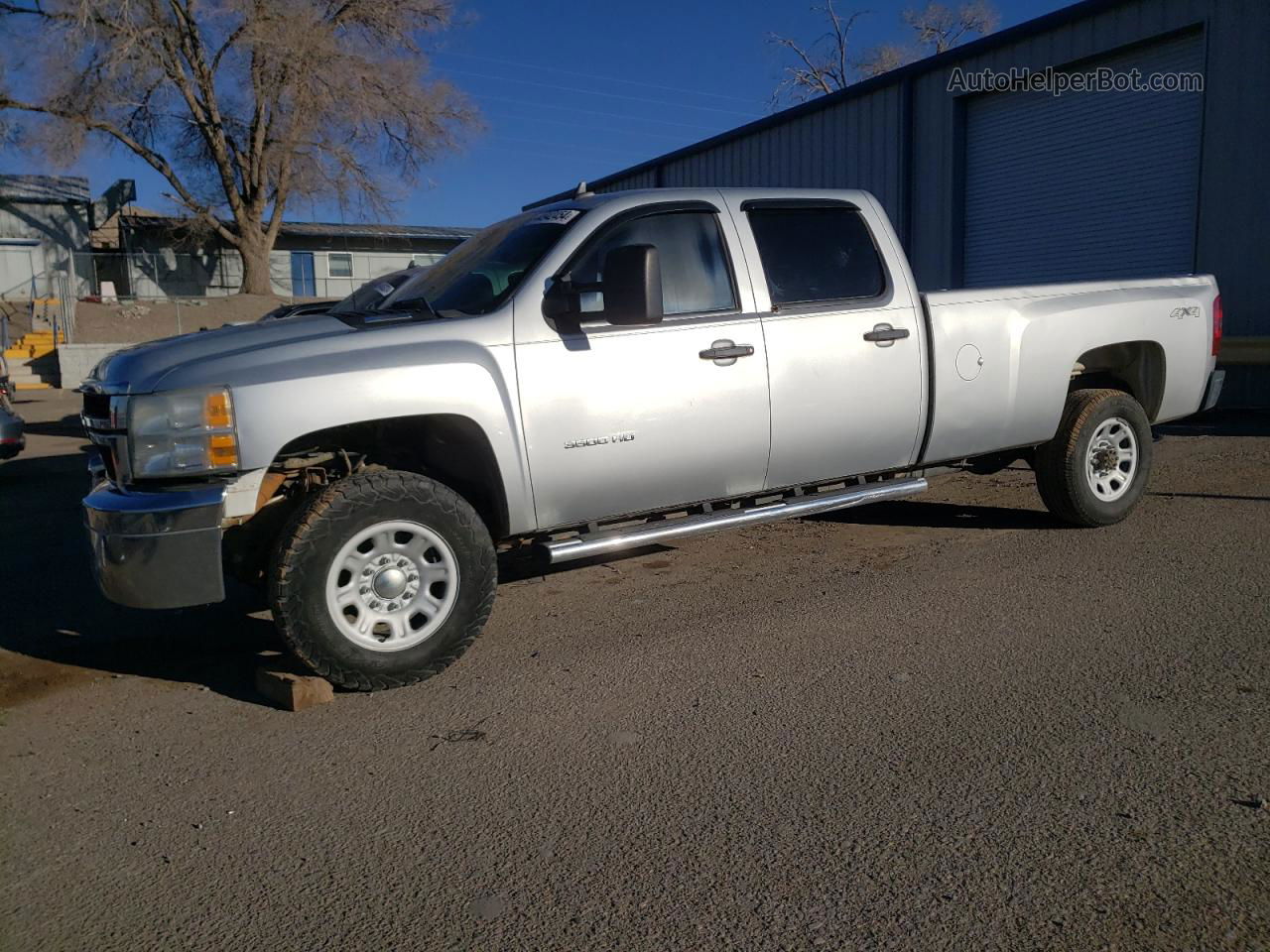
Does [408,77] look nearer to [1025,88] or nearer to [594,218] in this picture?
[1025,88]

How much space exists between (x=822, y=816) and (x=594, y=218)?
2.99m

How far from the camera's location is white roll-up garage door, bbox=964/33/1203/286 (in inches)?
522

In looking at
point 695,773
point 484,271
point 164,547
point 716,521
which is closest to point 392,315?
point 484,271

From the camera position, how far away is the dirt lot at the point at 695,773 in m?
2.62

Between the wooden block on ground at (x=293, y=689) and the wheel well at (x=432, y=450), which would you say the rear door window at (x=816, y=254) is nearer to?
the wheel well at (x=432, y=450)

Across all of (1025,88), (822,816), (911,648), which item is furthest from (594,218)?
(1025,88)

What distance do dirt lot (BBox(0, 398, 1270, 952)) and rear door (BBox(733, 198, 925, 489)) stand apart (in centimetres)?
77

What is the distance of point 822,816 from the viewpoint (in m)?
3.05

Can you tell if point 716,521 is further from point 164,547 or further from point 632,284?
point 164,547

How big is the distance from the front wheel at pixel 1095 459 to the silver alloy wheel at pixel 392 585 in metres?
3.92

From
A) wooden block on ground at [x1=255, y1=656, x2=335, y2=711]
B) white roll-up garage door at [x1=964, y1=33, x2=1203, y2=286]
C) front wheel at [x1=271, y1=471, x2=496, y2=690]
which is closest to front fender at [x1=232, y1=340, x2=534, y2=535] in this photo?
front wheel at [x1=271, y1=471, x2=496, y2=690]

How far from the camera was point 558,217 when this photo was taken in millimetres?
5070

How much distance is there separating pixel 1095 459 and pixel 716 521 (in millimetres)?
2850

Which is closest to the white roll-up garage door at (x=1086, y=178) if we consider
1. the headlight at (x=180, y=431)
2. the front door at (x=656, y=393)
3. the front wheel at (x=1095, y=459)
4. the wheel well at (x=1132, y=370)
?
the wheel well at (x=1132, y=370)
